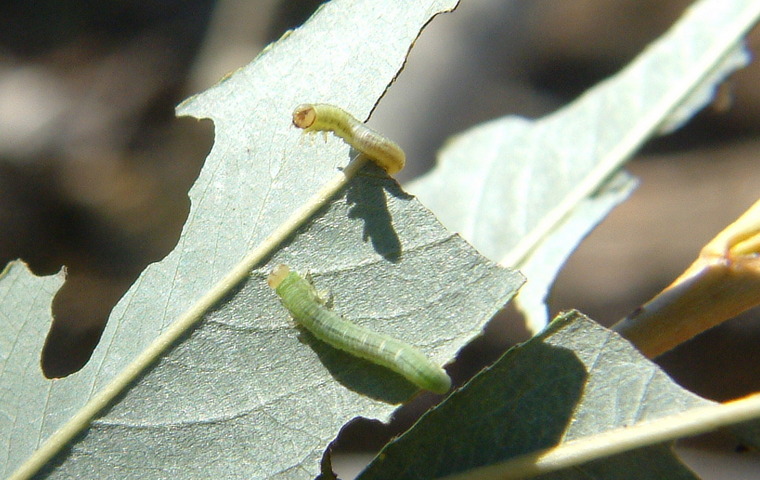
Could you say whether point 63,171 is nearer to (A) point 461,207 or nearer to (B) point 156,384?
(A) point 461,207

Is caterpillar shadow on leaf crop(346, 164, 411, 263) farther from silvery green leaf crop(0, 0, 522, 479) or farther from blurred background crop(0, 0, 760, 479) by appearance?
blurred background crop(0, 0, 760, 479)

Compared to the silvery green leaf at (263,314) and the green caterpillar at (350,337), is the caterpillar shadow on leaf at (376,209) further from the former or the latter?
the green caterpillar at (350,337)

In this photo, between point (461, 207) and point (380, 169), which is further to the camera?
point (461, 207)

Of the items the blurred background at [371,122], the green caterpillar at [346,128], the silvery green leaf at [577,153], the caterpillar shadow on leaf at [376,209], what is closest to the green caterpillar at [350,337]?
the caterpillar shadow on leaf at [376,209]

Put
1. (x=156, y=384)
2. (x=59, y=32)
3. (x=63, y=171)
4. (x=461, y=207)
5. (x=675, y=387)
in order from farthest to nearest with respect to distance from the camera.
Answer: (x=59, y=32) → (x=63, y=171) → (x=461, y=207) → (x=156, y=384) → (x=675, y=387)

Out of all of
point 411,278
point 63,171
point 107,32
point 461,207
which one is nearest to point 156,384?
point 411,278

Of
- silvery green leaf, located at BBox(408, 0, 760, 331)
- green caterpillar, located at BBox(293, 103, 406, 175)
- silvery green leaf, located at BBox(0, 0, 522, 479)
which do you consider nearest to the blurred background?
silvery green leaf, located at BBox(408, 0, 760, 331)
